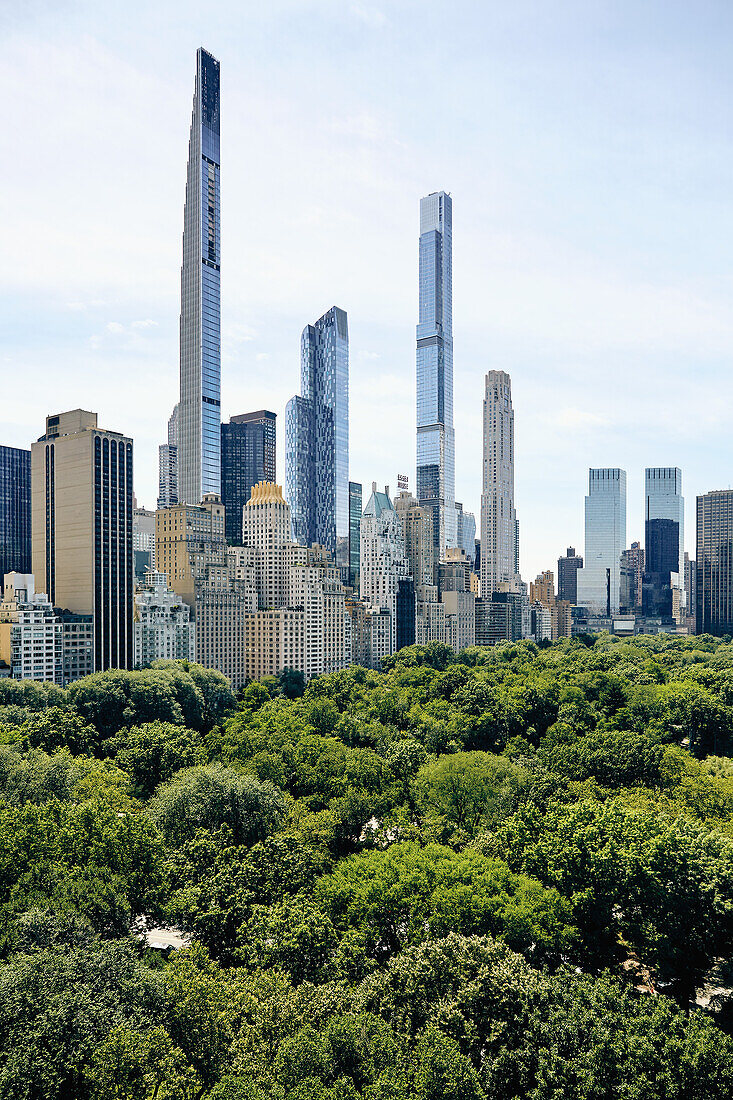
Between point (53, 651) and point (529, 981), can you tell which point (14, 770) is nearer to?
point (529, 981)

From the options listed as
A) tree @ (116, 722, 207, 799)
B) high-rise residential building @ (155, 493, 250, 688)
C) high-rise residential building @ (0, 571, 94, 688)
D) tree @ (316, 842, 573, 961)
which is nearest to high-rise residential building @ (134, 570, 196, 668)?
high-rise residential building @ (155, 493, 250, 688)

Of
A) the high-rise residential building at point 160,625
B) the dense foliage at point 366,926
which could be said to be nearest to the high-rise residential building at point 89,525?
the high-rise residential building at point 160,625

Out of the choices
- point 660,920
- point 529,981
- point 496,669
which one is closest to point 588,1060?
point 529,981

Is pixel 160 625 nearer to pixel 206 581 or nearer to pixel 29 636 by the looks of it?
pixel 206 581

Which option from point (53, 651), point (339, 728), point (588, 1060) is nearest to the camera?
point (588, 1060)

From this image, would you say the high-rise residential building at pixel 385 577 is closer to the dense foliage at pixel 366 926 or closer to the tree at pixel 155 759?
the tree at pixel 155 759

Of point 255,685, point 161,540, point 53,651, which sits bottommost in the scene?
point 255,685
